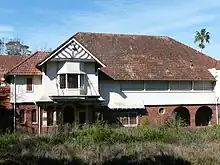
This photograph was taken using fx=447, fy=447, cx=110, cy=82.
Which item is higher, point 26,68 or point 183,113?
point 26,68

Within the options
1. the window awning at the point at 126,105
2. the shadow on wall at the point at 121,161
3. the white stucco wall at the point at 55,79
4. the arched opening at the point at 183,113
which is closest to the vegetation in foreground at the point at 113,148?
the shadow on wall at the point at 121,161

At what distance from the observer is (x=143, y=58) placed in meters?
45.4

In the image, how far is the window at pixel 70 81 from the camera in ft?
127

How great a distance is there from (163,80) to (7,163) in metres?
29.1

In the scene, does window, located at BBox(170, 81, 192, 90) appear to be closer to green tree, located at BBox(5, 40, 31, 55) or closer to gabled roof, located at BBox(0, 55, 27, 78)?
gabled roof, located at BBox(0, 55, 27, 78)

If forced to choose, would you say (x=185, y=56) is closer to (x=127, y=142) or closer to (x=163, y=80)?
(x=163, y=80)

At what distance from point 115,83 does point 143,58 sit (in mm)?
5156

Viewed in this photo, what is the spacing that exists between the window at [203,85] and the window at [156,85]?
3421 millimetres

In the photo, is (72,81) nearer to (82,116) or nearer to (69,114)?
(69,114)

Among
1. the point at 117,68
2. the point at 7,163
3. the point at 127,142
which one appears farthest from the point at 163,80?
the point at 7,163

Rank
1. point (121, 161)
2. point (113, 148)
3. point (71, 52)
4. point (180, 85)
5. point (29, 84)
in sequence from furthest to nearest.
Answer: point (180, 85)
point (29, 84)
point (71, 52)
point (113, 148)
point (121, 161)

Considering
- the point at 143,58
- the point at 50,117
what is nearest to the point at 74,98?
the point at 50,117

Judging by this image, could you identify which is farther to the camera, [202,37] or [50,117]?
[202,37]

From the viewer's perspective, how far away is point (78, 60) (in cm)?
3903
